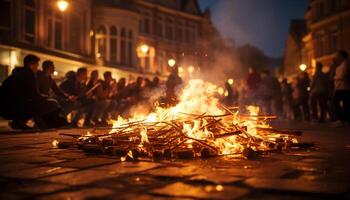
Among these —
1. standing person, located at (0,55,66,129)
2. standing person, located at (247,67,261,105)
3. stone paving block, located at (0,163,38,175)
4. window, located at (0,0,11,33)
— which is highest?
window, located at (0,0,11,33)

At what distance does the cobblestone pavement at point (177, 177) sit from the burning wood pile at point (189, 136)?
288 millimetres

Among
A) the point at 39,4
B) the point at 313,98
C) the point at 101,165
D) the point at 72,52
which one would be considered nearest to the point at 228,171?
the point at 101,165

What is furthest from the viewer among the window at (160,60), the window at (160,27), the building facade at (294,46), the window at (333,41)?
the building facade at (294,46)

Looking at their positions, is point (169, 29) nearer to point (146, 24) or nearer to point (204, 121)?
point (146, 24)

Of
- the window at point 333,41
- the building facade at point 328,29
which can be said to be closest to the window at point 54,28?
the building facade at point 328,29

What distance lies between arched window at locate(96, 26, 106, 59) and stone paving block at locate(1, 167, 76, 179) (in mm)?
29608

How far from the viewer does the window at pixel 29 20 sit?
22.3 meters

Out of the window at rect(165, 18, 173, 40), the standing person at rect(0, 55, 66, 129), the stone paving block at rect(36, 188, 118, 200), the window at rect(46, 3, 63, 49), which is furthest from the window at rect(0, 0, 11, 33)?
the window at rect(165, 18, 173, 40)

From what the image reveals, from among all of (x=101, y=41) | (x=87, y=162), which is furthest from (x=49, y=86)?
(x=101, y=41)

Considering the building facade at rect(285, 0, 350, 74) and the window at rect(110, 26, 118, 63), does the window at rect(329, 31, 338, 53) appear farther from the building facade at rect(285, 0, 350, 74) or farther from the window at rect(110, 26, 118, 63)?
the window at rect(110, 26, 118, 63)

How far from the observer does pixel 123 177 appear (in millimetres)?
Result: 3754

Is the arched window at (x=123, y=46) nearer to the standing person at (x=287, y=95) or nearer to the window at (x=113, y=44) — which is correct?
the window at (x=113, y=44)

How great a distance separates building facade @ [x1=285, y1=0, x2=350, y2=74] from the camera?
133ft

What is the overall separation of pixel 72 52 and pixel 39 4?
4.68m
